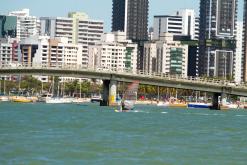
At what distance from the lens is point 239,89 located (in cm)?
18112

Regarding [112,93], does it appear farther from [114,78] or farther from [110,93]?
[114,78]

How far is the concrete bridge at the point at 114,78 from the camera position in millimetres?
169000

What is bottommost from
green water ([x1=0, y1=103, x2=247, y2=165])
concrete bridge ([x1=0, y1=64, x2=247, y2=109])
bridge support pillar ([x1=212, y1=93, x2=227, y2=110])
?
green water ([x1=0, y1=103, x2=247, y2=165])

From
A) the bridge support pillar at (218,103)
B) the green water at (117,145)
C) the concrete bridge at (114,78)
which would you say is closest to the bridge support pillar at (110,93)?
the concrete bridge at (114,78)

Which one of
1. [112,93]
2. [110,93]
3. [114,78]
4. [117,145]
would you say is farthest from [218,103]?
[117,145]

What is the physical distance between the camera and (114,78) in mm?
173875

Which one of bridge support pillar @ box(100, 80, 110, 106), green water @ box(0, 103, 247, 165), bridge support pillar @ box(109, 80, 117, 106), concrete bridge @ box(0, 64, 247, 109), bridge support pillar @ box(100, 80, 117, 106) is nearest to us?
green water @ box(0, 103, 247, 165)

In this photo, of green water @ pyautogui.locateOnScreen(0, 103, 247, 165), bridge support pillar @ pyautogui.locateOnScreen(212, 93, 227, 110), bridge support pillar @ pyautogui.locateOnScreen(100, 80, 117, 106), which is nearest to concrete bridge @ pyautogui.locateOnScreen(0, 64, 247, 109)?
bridge support pillar @ pyautogui.locateOnScreen(100, 80, 117, 106)

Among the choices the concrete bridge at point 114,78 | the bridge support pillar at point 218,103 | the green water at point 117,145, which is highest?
the concrete bridge at point 114,78

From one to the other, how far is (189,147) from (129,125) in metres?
30.6

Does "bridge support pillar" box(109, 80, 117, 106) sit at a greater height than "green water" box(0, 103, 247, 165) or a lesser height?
greater

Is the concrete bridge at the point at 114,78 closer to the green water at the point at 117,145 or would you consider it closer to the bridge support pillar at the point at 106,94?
the bridge support pillar at the point at 106,94

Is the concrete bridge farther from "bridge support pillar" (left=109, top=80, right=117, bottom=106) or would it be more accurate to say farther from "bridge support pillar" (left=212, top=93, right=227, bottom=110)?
"bridge support pillar" (left=212, top=93, right=227, bottom=110)

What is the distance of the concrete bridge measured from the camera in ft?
554
